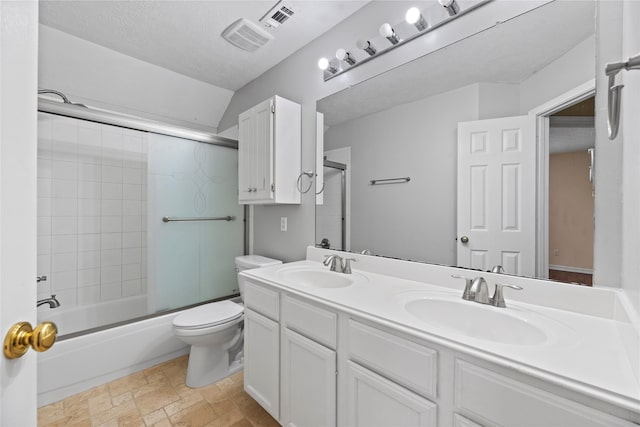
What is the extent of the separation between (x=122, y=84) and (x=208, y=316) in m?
2.26

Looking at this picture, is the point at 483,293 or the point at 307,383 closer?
the point at 483,293

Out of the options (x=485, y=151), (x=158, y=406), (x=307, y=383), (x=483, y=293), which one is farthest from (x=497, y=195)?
(x=158, y=406)

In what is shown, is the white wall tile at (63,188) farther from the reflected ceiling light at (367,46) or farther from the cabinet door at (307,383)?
the reflected ceiling light at (367,46)

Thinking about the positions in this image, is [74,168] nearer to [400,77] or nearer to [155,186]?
[155,186]

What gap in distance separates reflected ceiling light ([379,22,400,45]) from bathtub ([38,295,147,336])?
2.63 metres

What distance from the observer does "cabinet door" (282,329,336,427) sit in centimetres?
111

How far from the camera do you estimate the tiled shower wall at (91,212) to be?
2.16 metres

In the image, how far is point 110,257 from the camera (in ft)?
7.99

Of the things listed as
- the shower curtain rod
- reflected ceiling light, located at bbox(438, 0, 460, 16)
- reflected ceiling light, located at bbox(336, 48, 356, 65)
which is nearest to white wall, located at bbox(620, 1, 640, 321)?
reflected ceiling light, located at bbox(438, 0, 460, 16)

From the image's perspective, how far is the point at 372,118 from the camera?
160 centimetres

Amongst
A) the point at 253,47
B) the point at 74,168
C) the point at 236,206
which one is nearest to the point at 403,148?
the point at 253,47

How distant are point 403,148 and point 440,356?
40.5 inches

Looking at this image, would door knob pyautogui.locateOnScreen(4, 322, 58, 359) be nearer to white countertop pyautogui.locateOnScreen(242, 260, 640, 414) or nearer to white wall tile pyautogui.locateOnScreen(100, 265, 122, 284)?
white countertop pyautogui.locateOnScreen(242, 260, 640, 414)

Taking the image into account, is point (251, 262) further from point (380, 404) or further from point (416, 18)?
point (416, 18)
